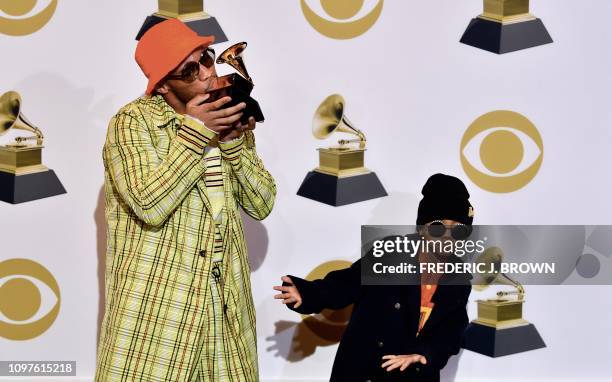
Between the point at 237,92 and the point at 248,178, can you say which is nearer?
the point at 237,92

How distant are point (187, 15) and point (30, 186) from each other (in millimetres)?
802

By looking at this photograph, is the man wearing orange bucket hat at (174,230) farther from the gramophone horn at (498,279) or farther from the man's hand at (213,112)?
the gramophone horn at (498,279)

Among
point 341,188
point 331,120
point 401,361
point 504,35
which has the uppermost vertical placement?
point 504,35

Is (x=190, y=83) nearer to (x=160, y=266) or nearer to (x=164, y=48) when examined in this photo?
(x=164, y=48)

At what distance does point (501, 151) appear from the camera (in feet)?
11.6

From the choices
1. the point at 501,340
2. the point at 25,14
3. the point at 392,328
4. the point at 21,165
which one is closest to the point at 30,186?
the point at 21,165

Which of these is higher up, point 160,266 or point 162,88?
point 162,88

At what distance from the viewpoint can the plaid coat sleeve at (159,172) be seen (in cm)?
253

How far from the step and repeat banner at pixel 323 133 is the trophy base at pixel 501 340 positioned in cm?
12

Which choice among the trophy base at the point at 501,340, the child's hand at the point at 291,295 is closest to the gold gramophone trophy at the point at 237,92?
the child's hand at the point at 291,295

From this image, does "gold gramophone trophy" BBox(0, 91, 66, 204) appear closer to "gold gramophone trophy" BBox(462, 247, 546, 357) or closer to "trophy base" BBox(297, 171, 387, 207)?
"trophy base" BBox(297, 171, 387, 207)

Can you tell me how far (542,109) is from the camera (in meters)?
3.53

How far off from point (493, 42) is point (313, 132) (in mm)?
695

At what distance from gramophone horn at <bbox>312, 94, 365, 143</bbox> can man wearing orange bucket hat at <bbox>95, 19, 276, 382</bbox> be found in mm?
764
